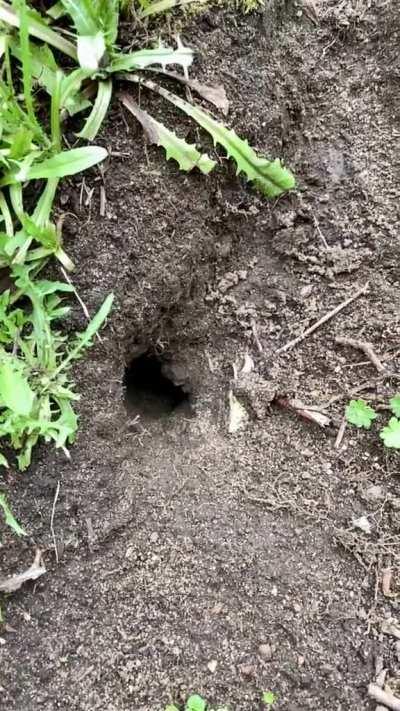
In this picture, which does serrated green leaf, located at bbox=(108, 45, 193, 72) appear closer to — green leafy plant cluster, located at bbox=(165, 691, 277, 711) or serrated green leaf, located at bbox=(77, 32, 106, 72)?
serrated green leaf, located at bbox=(77, 32, 106, 72)

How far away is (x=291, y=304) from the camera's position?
2.09 metres

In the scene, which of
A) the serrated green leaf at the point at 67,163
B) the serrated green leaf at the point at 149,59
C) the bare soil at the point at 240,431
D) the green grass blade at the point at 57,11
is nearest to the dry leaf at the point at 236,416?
the bare soil at the point at 240,431

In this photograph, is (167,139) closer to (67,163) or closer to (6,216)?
(67,163)

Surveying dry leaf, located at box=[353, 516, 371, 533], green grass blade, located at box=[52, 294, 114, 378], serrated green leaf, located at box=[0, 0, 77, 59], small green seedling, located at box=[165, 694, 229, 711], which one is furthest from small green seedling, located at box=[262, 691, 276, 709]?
serrated green leaf, located at box=[0, 0, 77, 59]

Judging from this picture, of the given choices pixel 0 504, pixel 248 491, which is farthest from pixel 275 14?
pixel 0 504

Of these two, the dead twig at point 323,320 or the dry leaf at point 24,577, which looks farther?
the dead twig at point 323,320

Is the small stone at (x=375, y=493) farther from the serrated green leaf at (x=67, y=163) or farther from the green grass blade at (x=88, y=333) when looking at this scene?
the serrated green leaf at (x=67, y=163)

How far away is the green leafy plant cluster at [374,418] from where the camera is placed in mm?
1847

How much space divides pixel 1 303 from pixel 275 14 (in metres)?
1.34

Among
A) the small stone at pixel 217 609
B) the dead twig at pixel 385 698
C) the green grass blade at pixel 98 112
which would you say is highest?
the green grass blade at pixel 98 112

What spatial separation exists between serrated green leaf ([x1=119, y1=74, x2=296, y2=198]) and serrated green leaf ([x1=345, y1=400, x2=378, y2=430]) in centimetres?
74

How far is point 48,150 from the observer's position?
1.80 meters

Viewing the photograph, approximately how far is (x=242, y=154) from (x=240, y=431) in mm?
871

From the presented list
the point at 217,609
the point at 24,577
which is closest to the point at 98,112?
the point at 24,577
